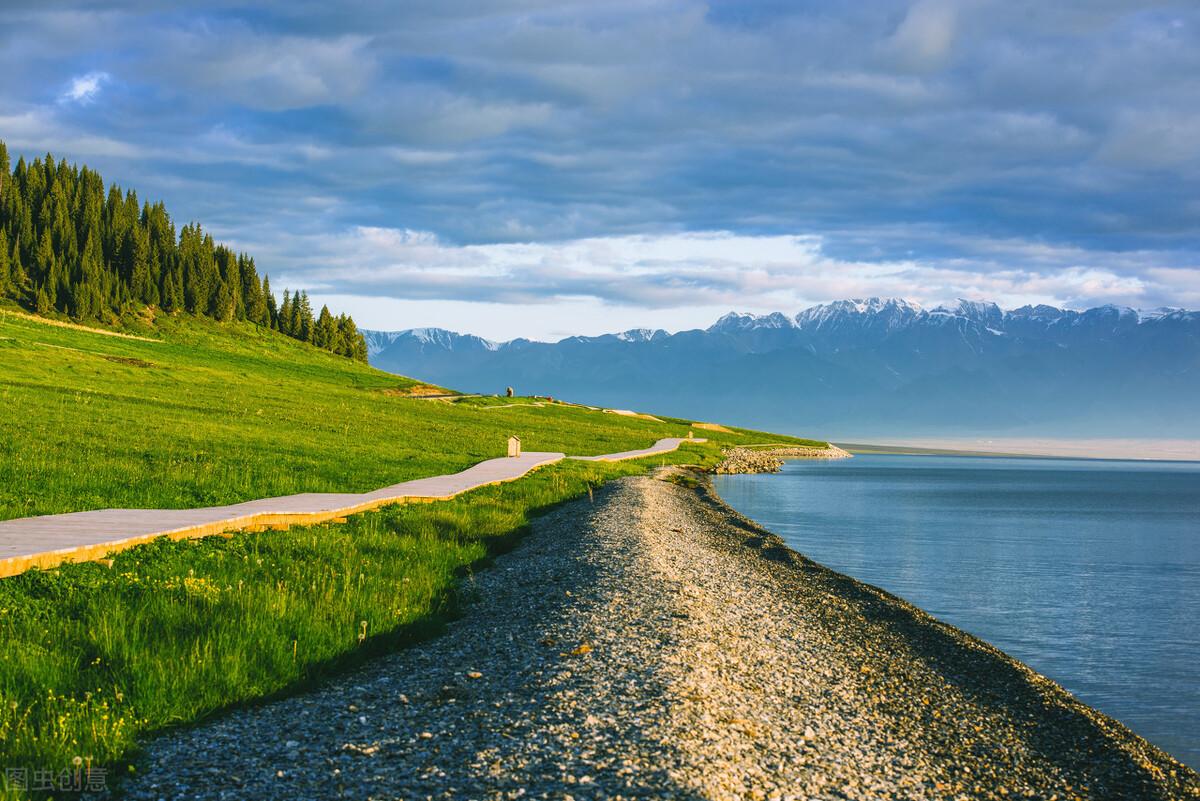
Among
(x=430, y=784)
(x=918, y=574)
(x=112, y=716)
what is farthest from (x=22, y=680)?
(x=918, y=574)

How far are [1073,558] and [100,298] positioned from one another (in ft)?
386

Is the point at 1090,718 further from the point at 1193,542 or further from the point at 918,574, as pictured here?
the point at 1193,542

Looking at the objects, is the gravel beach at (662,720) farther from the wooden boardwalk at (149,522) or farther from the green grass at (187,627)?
the wooden boardwalk at (149,522)

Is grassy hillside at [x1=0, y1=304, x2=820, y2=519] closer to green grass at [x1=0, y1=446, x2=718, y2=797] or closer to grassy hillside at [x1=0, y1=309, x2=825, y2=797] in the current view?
grassy hillside at [x1=0, y1=309, x2=825, y2=797]

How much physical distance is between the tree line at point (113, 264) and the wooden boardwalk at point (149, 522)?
104 m

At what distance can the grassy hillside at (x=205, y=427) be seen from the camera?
27.0 m

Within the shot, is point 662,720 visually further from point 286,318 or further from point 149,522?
point 286,318

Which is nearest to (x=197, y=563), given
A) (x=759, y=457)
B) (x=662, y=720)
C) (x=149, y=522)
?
(x=149, y=522)

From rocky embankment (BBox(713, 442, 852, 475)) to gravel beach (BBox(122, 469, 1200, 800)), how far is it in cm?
6982

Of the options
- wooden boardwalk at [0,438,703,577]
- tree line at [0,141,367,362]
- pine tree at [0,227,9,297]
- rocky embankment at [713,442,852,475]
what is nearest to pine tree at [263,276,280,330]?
tree line at [0,141,367,362]

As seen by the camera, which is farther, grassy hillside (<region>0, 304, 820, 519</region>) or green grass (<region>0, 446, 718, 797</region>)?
grassy hillside (<region>0, 304, 820, 519</region>)

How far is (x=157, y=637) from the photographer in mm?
12875

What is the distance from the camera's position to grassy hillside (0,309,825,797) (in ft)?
36.1

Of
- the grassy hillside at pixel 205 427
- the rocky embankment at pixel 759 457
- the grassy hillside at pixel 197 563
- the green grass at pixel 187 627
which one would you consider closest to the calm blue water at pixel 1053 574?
the grassy hillside at pixel 197 563
